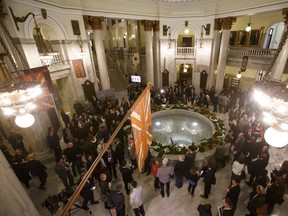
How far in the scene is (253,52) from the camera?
12820mm

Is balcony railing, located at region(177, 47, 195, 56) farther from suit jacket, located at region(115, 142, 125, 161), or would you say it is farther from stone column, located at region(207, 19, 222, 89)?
suit jacket, located at region(115, 142, 125, 161)

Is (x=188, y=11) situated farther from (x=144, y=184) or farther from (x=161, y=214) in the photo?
(x=161, y=214)

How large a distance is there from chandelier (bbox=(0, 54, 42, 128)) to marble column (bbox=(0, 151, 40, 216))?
109 centimetres

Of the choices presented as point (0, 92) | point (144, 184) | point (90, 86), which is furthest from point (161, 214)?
point (90, 86)

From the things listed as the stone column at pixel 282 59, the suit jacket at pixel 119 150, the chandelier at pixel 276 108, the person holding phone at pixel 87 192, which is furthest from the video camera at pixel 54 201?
the stone column at pixel 282 59

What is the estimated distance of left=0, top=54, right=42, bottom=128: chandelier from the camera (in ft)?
9.77

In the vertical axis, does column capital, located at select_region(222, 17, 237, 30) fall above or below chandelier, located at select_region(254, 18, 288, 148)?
above

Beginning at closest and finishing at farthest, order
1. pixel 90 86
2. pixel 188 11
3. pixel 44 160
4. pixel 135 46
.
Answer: pixel 44 160, pixel 90 86, pixel 188 11, pixel 135 46

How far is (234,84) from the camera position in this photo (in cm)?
1662

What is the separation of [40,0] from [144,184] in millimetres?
9478

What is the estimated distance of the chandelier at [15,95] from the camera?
2979 mm

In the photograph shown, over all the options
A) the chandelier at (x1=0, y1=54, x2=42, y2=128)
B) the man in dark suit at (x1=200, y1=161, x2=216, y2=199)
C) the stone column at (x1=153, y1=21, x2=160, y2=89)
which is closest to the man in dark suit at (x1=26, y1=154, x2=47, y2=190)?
the chandelier at (x1=0, y1=54, x2=42, y2=128)

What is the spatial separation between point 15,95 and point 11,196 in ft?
6.04

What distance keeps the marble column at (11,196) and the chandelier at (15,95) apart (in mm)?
1090
